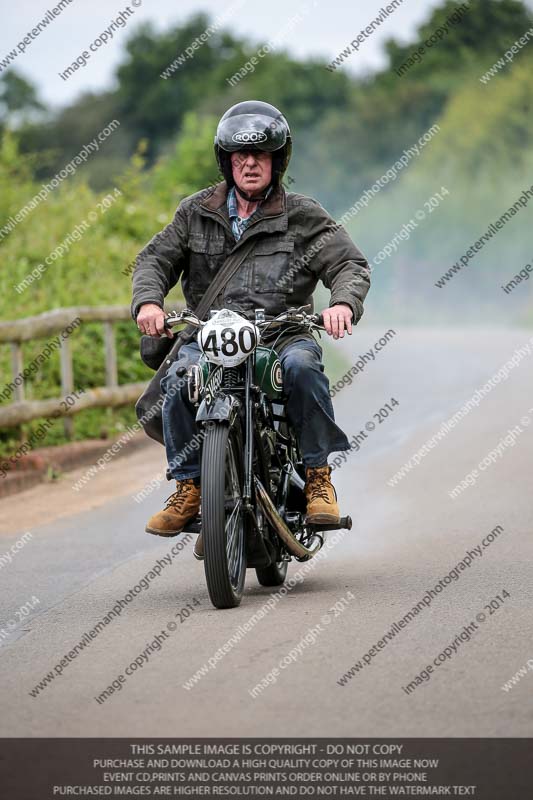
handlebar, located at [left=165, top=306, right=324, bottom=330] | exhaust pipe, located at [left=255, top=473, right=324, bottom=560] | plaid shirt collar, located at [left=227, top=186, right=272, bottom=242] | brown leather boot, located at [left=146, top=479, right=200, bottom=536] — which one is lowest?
brown leather boot, located at [left=146, top=479, right=200, bottom=536]

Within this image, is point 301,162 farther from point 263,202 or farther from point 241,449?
point 241,449

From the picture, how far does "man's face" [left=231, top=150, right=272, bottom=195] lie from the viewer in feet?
24.1

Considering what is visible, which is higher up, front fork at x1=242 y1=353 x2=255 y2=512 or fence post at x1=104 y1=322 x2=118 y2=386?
front fork at x1=242 y1=353 x2=255 y2=512

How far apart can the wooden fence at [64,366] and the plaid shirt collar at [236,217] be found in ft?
16.6

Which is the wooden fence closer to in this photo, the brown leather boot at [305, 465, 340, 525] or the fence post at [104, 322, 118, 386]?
the fence post at [104, 322, 118, 386]

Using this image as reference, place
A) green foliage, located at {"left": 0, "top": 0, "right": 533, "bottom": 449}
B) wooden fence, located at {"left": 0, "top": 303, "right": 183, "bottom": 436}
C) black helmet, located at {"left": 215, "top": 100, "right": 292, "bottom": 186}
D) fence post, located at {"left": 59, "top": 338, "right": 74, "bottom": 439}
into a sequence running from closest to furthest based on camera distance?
black helmet, located at {"left": 215, "top": 100, "right": 292, "bottom": 186}
wooden fence, located at {"left": 0, "top": 303, "right": 183, "bottom": 436}
fence post, located at {"left": 59, "top": 338, "right": 74, "bottom": 439}
green foliage, located at {"left": 0, "top": 0, "right": 533, "bottom": 449}

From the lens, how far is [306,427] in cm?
726

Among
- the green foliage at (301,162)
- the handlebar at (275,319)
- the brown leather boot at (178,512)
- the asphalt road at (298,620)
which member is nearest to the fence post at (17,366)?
the green foliage at (301,162)

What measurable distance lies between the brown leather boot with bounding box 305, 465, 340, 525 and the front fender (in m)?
0.81

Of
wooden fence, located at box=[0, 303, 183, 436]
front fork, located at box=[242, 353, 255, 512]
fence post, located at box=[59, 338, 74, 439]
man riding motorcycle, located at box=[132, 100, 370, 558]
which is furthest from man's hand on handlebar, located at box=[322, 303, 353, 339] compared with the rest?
fence post, located at box=[59, 338, 74, 439]

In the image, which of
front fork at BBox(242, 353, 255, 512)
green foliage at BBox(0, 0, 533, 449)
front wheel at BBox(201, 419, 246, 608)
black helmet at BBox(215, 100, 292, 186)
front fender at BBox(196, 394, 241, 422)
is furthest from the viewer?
green foliage at BBox(0, 0, 533, 449)

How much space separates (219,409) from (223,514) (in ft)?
1.61

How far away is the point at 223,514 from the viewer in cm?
644
